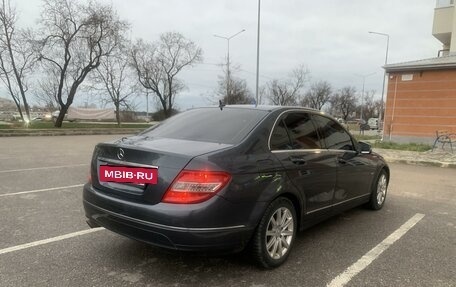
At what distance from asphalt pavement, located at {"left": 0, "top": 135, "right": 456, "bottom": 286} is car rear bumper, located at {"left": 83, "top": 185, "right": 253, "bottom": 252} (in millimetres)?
246

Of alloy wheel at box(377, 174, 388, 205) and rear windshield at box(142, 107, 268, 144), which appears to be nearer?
rear windshield at box(142, 107, 268, 144)

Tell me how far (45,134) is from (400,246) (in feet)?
76.4

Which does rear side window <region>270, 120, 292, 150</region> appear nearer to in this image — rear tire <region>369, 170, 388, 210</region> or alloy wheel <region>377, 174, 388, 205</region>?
rear tire <region>369, 170, 388, 210</region>

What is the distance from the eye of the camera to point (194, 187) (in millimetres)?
3285

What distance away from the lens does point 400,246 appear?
15.0 ft

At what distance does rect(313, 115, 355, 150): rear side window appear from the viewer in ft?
16.0

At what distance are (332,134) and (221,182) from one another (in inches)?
88.4

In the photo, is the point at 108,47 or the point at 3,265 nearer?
the point at 3,265

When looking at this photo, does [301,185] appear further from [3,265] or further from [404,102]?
[404,102]

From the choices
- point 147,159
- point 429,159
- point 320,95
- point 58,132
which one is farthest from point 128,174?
point 320,95

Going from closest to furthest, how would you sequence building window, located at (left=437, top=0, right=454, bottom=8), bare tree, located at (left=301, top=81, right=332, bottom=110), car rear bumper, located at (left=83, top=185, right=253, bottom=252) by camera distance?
car rear bumper, located at (left=83, top=185, right=253, bottom=252) → building window, located at (left=437, top=0, right=454, bottom=8) → bare tree, located at (left=301, top=81, right=332, bottom=110)

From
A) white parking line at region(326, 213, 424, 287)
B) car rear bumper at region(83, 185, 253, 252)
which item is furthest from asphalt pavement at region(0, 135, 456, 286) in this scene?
car rear bumper at region(83, 185, 253, 252)

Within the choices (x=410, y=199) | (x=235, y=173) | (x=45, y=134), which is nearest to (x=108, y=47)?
(x=45, y=134)

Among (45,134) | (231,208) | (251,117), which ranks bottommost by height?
(45,134)
